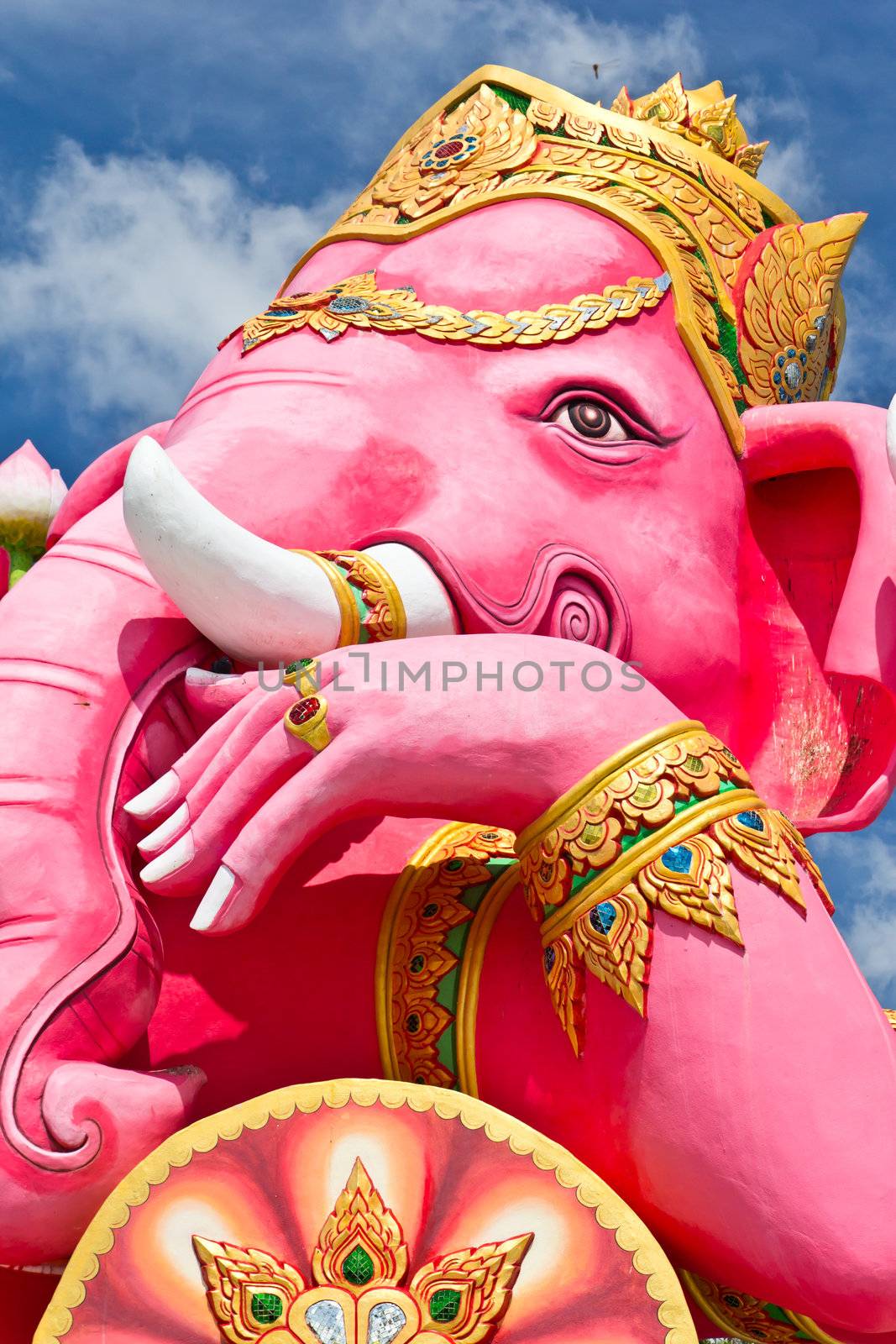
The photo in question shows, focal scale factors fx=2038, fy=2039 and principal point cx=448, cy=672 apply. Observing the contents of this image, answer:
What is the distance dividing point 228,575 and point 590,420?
115cm

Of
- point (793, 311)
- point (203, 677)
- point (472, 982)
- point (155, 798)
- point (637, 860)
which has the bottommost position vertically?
point (472, 982)

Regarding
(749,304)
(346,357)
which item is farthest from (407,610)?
(749,304)

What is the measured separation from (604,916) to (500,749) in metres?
0.37

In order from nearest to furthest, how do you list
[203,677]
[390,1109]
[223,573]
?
[390,1109] → [223,573] → [203,677]

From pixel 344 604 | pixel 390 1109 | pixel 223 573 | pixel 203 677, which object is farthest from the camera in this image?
pixel 203 677

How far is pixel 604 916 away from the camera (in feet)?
12.6

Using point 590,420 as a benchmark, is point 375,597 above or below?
below

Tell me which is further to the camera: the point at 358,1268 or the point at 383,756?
the point at 383,756

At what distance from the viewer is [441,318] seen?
15.9 ft

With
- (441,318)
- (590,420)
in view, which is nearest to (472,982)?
(590,420)

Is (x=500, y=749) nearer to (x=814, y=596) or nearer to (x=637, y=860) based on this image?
(x=637, y=860)

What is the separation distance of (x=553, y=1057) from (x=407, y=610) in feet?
3.07

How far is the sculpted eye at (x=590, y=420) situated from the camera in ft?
15.4

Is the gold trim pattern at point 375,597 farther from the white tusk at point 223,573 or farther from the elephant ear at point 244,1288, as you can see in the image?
the elephant ear at point 244,1288
